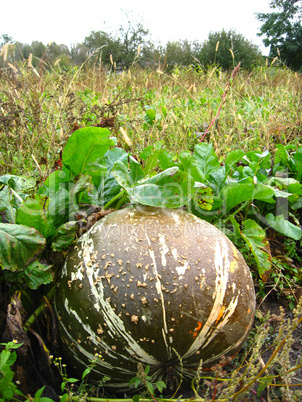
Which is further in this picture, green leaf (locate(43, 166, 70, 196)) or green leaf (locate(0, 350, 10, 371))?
green leaf (locate(43, 166, 70, 196))

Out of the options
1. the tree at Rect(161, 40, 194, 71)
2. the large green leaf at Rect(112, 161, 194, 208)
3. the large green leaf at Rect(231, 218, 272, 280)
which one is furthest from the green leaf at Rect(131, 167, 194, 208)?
the tree at Rect(161, 40, 194, 71)

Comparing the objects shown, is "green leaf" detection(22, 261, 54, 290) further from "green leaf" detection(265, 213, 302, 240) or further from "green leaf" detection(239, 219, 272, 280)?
"green leaf" detection(265, 213, 302, 240)

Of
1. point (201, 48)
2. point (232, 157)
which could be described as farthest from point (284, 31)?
point (232, 157)

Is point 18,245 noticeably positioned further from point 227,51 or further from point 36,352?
point 227,51

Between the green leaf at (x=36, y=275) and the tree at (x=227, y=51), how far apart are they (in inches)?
621

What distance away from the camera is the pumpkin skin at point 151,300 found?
133cm

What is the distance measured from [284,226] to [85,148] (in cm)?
138

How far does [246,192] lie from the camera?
76.7 inches

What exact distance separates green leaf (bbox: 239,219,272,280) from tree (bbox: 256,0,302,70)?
24.2 m

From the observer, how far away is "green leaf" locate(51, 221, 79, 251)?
5.01 feet

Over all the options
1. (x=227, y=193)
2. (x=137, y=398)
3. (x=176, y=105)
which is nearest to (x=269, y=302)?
(x=227, y=193)

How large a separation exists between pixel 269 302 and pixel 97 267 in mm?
1311

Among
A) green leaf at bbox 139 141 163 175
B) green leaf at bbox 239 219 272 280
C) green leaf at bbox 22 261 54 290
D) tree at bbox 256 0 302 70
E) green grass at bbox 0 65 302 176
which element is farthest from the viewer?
tree at bbox 256 0 302 70

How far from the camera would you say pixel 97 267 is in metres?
1.41
